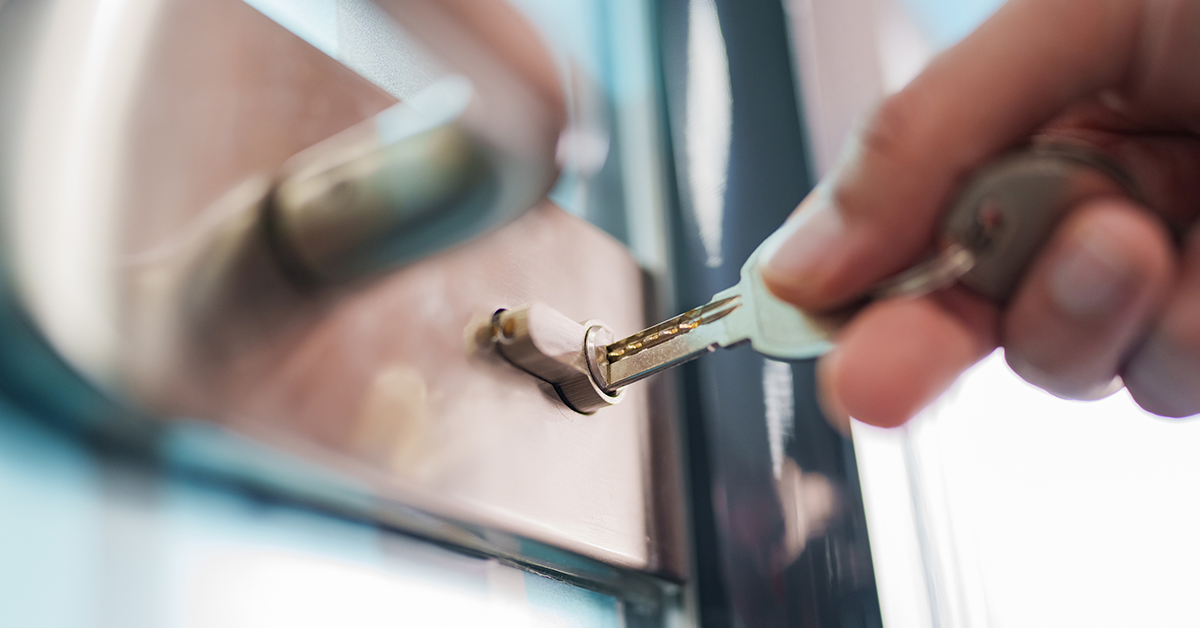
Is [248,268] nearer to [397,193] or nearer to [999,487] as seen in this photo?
[397,193]

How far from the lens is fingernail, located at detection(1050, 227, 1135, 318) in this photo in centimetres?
16

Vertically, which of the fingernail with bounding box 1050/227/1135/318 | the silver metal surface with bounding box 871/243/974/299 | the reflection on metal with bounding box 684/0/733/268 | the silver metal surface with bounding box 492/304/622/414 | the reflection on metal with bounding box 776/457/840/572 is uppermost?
the reflection on metal with bounding box 684/0/733/268

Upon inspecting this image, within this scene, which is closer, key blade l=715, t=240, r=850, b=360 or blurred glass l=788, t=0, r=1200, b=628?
key blade l=715, t=240, r=850, b=360

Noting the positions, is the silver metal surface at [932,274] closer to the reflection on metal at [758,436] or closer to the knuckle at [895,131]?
the knuckle at [895,131]

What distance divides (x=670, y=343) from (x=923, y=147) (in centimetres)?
8

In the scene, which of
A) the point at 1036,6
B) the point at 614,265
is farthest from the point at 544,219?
the point at 1036,6

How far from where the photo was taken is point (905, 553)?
308 mm

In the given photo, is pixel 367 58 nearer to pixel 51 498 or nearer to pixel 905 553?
pixel 51 498

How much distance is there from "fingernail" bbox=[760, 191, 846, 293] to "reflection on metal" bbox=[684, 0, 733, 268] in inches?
5.1

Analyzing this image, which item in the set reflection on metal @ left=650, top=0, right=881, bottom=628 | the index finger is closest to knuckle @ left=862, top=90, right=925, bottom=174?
the index finger

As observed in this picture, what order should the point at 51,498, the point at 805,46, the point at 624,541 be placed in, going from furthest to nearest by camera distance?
the point at 805,46 → the point at 624,541 → the point at 51,498

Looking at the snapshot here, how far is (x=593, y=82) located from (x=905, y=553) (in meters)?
0.22

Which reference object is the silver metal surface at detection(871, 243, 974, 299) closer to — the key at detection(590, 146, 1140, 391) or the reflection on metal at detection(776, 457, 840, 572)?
the key at detection(590, 146, 1140, 391)

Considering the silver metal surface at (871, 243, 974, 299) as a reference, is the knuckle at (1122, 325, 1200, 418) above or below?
below
